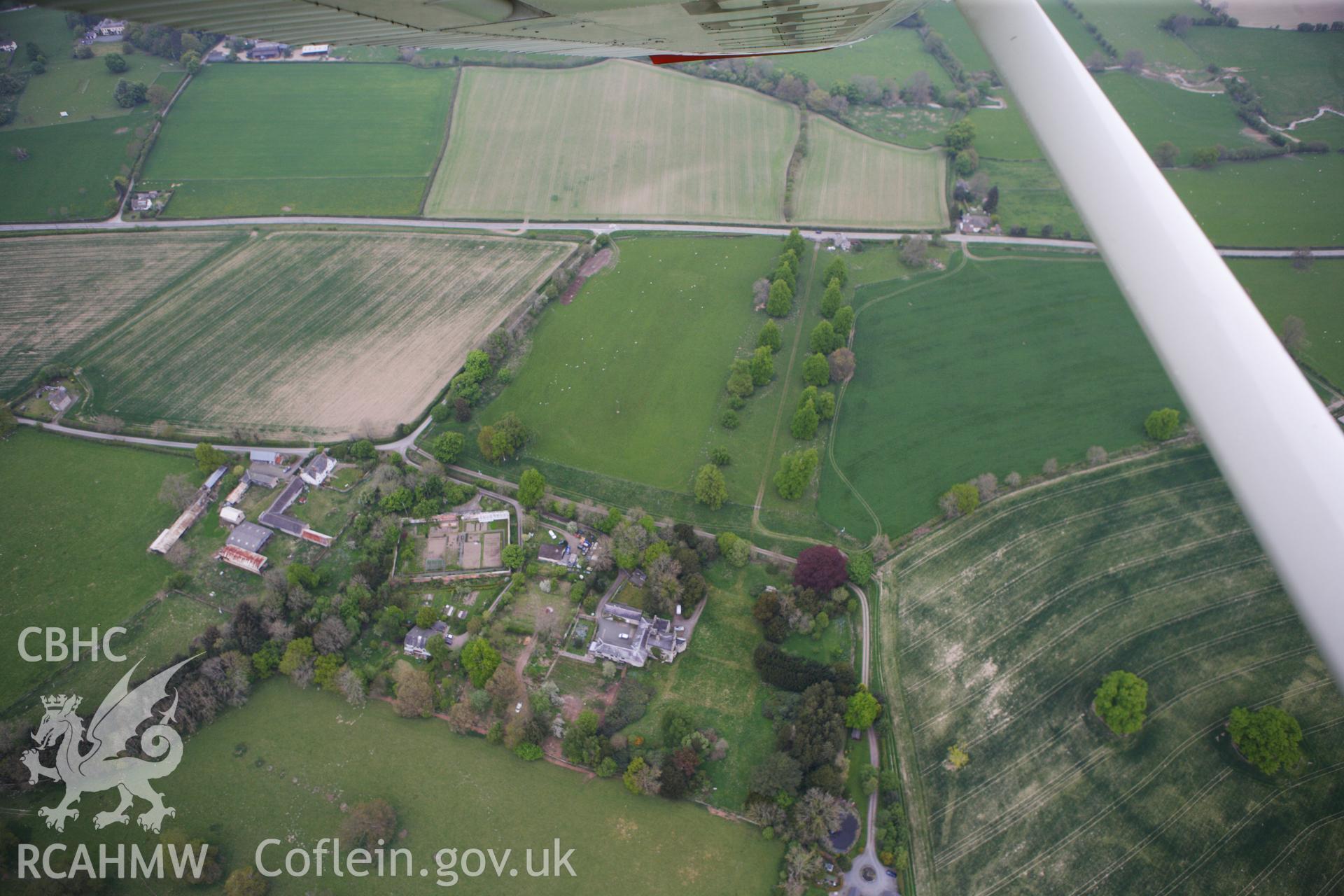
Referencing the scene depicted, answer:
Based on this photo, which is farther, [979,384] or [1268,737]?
[979,384]

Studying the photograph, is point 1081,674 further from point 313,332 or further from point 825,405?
point 313,332

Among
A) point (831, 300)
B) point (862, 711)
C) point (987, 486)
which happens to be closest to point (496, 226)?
point (831, 300)

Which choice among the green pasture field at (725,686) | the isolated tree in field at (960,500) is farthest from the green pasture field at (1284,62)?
the green pasture field at (725,686)

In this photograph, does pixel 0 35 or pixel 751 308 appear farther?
pixel 0 35

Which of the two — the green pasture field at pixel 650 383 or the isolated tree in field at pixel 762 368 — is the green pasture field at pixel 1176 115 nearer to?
the green pasture field at pixel 650 383

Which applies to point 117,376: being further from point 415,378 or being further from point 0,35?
point 0,35

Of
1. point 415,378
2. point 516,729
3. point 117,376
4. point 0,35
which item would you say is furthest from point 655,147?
point 0,35
